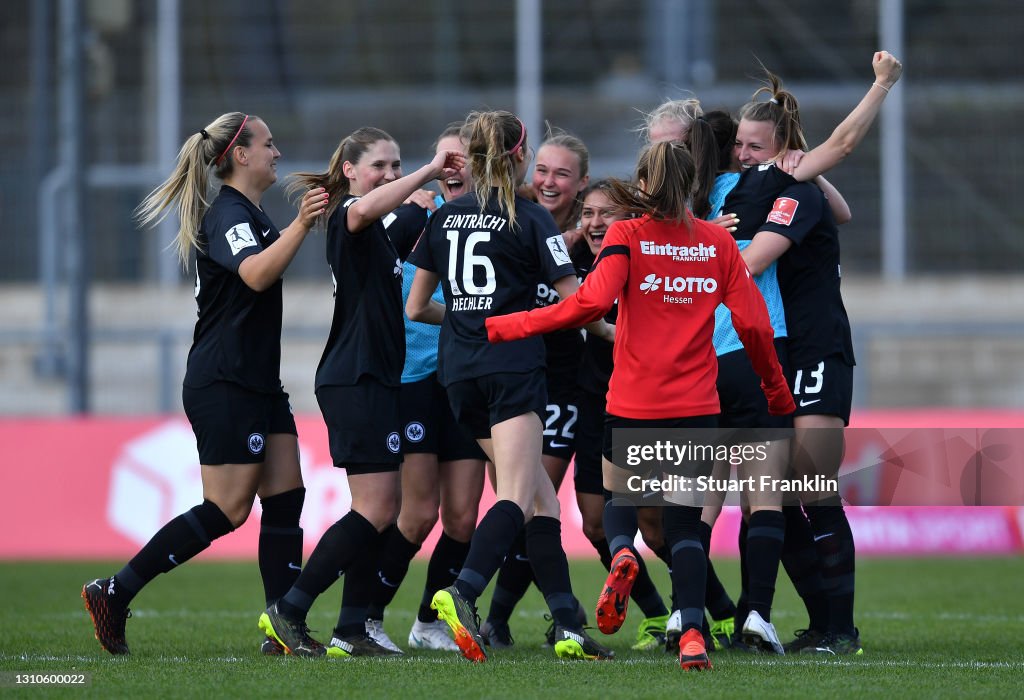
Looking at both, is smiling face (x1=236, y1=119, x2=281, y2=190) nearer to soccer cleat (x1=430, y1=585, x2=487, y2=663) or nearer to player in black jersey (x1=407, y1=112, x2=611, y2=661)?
player in black jersey (x1=407, y1=112, x2=611, y2=661)

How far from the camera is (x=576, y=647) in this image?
5.38 metres

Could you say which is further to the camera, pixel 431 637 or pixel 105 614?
pixel 431 637

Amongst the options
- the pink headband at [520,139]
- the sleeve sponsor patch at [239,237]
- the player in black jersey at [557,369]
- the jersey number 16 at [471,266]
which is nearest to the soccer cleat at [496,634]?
the player in black jersey at [557,369]

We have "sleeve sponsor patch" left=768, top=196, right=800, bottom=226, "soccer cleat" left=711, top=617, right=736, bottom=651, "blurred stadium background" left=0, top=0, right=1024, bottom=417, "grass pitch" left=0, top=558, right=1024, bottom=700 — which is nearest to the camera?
"grass pitch" left=0, top=558, right=1024, bottom=700

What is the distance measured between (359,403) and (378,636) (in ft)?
3.70

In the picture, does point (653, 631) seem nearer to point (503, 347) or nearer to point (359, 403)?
point (503, 347)

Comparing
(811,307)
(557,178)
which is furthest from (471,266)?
Result: (811,307)

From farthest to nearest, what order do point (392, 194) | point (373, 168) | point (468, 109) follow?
point (468, 109), point (373, 168), point (392, 194)

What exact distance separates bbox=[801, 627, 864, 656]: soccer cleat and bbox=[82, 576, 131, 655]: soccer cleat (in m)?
2.80

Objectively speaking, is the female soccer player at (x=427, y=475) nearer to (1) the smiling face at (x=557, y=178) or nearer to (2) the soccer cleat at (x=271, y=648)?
(1) the smiling face at (x=557, y=178)

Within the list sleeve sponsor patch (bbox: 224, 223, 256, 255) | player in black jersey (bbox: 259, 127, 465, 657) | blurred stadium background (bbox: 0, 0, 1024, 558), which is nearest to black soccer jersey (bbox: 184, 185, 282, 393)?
sleeve sponsor patch (bbox: 224, 223, 256, 255)

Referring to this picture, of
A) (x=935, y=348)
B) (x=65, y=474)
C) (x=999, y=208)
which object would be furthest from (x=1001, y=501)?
(x=999, y=208)

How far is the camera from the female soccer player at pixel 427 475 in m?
6.08

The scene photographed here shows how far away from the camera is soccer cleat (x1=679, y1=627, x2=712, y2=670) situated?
496cm
